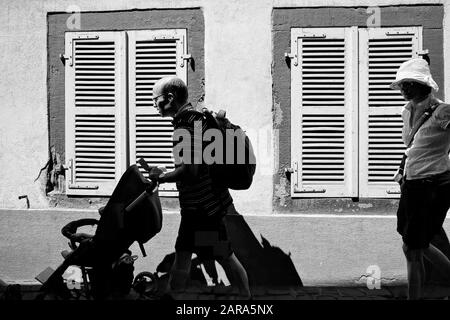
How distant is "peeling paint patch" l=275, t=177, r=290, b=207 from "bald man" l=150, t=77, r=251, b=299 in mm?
1231

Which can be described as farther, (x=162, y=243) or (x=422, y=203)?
(x=162, y=243)

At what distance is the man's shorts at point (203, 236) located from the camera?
4.89m

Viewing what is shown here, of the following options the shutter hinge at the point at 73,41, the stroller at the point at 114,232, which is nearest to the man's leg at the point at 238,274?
the stroller at the point at 114,232

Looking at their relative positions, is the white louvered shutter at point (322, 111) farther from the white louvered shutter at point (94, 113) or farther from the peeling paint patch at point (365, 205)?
the white louvered shutter at point (94, 113)

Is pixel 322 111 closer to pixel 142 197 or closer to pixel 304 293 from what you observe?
pixel 304 293

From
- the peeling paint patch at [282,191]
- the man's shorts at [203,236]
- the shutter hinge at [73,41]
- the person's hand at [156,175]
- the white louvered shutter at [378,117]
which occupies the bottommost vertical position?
the man's shorts at [203,236]

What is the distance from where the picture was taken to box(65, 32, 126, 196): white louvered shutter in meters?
6.31

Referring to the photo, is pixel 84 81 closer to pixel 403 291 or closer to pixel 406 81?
pixel 406 81

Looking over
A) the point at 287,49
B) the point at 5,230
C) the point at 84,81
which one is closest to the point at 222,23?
the point at 287,49

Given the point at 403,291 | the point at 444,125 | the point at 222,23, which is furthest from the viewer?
the point at 222,23

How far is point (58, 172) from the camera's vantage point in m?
6.43

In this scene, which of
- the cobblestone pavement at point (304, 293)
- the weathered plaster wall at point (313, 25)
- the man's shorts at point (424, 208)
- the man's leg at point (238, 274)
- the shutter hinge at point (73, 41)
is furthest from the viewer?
the shutter hinge at point (73, 41)

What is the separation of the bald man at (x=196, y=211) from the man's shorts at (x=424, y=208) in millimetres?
1348

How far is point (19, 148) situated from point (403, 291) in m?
4.01
